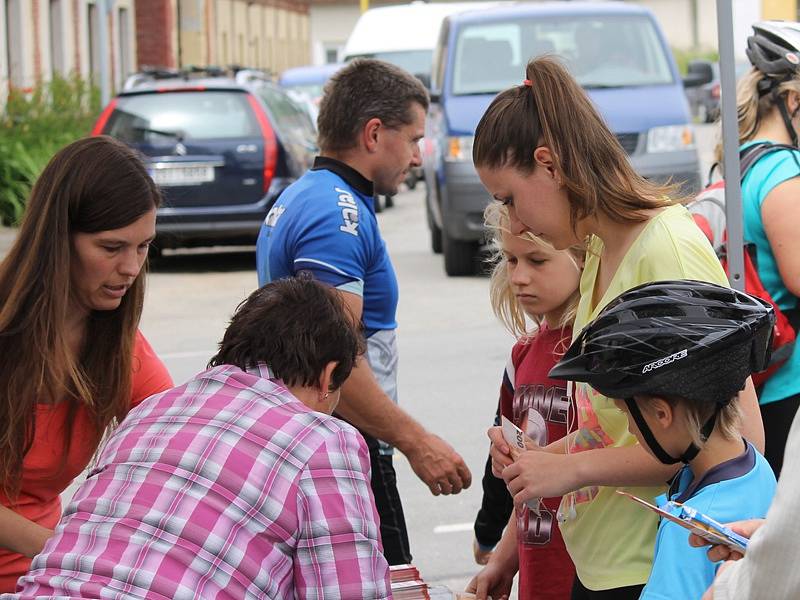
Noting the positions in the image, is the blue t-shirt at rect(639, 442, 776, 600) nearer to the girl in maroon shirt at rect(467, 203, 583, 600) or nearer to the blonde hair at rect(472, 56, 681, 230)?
the blonde hair at rect(472, 56, 681, 230)

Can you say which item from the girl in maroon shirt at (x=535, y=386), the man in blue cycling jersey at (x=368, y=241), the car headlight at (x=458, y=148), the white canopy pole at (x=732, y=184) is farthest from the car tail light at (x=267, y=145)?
the girl in maroon shirt at (x=535, y=386)

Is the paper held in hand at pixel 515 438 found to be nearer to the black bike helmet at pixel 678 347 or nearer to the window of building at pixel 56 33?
the black bike helmet at pixel 678 347

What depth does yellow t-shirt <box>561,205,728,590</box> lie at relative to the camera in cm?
264

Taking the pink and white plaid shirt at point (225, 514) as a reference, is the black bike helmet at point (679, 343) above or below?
above

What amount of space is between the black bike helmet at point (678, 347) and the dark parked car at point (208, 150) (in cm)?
1076

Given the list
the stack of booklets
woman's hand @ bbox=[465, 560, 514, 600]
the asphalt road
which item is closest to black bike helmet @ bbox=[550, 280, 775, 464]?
the stack of booklets

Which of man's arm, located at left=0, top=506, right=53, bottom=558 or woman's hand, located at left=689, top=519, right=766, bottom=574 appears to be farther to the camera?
man's arm, located at left=0, top=506, right=53, bottom=558

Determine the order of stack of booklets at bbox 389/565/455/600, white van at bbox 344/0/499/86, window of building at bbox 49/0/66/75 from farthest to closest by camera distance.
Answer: window of building at bbox 49/0/66/75 < white van at bbox 344/0/499/86 < stack of booklets at bbox 389/565/455/600

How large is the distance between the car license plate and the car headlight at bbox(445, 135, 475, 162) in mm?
2552

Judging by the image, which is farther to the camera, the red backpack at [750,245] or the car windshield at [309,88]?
the car windshield at [309,88]

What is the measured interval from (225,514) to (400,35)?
18.9 m

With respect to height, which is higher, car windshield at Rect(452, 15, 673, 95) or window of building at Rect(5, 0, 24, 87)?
window of building at Rect(5, 0, 24, 87)

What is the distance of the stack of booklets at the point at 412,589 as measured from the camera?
2939 millimetres

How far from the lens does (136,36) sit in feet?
115
